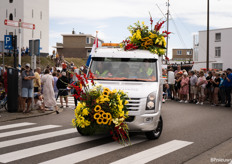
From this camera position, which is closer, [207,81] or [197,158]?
[197,158]

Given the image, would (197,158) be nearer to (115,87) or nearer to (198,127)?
(115,87)

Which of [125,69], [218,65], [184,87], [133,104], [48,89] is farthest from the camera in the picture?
[218,65]

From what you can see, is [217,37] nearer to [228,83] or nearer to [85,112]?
[228,83]

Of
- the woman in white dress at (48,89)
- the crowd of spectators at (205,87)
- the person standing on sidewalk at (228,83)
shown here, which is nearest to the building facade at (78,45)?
the crowd of spectators at (205,87)

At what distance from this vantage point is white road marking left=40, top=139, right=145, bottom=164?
6.25 metres

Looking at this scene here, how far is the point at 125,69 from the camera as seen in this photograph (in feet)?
28.1

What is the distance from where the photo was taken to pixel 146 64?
8656 millimetres

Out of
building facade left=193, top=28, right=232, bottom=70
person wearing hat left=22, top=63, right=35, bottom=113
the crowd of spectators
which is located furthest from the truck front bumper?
building facade left=193, top=28, right=232, bottom=70

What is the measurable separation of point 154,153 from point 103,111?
1398 mm

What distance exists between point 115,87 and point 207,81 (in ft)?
39.5

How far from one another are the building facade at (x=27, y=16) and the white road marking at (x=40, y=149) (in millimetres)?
45426

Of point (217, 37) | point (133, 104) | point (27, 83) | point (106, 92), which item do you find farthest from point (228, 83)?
point (217, 37)

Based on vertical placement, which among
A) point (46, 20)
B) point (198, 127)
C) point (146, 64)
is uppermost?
point (46, 20)

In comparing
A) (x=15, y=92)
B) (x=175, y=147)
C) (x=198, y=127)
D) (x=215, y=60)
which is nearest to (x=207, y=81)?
(x=198, y=127)
